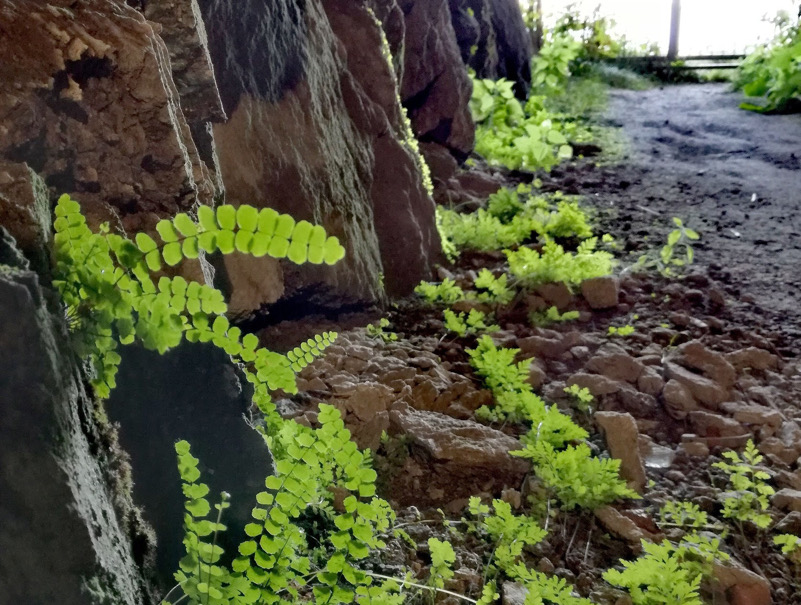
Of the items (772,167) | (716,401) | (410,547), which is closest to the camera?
(410,547)

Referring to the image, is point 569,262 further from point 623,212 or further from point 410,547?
point 410,547

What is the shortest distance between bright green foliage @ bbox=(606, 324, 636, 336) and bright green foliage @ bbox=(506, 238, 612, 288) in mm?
478

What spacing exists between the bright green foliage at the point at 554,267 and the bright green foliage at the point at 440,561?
7.80ft

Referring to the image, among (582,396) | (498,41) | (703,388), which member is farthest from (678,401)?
(498,41)

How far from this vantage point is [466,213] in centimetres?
565

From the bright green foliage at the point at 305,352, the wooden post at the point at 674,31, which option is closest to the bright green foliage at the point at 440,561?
the bright green foliage at the point at 305,352

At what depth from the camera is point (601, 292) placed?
396cm

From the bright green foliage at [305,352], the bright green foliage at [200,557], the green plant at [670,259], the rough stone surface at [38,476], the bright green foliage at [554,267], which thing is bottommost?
the green plant at [670,259]

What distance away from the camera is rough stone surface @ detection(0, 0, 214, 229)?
58.9 inches

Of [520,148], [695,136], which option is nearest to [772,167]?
[695,136]

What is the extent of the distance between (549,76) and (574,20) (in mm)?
2734

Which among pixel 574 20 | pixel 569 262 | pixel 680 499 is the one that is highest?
pixel 574 20

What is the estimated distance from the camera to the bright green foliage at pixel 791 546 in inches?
86.4

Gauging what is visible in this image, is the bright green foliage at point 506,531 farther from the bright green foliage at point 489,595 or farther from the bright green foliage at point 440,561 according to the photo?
the bright green foliage at point 440,561
